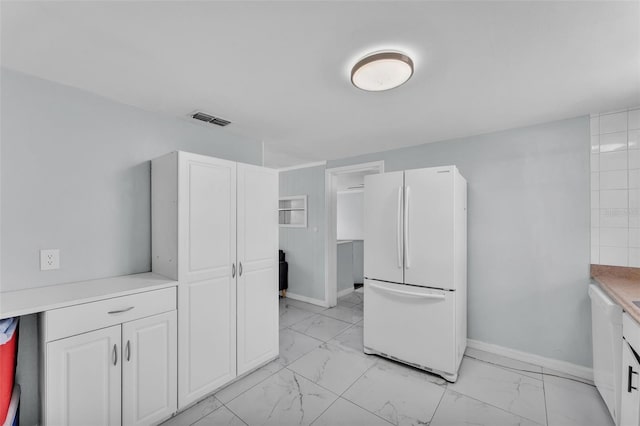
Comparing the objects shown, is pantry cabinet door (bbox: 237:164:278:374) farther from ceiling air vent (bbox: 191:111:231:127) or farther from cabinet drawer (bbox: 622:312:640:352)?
cabinet drawer (bbox: 622:312:640:352)

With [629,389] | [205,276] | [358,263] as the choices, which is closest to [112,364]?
[205,276]

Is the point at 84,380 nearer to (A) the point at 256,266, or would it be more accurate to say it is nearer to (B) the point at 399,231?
(A) the point at 256,266

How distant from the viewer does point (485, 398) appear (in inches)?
80.0

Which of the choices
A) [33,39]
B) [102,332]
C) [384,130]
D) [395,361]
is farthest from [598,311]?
[33,39]

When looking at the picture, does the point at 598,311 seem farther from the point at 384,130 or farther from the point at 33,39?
the point at 33,39

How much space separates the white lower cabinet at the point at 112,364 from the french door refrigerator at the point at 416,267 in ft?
5.87

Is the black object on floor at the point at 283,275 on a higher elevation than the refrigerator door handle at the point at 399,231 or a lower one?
lower

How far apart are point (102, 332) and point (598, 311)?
3.42 m

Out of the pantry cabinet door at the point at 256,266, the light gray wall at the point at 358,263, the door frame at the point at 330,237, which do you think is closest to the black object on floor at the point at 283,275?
the door frame at the point at 330,237

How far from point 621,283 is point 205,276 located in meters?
3.17

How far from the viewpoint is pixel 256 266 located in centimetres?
240

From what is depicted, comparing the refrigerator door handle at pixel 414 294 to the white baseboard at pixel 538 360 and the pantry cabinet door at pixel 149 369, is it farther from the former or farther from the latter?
the pantry cabinet door at pixel 149 369

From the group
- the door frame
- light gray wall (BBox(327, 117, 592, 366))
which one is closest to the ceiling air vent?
the door frame

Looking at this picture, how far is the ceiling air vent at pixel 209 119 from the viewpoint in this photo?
2.28m
